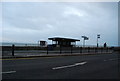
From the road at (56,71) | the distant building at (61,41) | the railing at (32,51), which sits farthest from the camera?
the distant building at (61,41)

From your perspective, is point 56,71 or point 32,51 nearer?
point 56,71

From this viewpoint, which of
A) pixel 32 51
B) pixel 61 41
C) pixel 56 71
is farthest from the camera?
pixel 61 41

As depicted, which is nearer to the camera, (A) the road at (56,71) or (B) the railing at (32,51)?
(A) the road at (56,71)

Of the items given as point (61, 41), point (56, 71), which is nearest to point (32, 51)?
point (61, 41)

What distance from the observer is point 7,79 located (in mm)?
7082

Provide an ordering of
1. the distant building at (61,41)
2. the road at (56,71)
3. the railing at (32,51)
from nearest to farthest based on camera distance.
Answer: the road at (56,71) < the railing at (32,51) < the distant building at (61,41)

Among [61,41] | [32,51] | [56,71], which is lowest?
[56,71]

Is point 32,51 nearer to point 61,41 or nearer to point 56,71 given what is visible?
point 61,41

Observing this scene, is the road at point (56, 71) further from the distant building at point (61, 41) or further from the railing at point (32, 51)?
the distant building at point (61, 41)

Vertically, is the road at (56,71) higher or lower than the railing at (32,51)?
lower

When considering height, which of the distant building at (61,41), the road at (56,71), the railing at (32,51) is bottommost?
the road at (56,71)

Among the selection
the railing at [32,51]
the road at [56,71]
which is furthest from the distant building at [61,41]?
the road at [56,71]

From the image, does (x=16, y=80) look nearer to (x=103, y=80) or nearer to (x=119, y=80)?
(x=103, y=80)

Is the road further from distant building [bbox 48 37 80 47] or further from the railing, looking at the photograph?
distant building [bbox 48 37 80 47]
